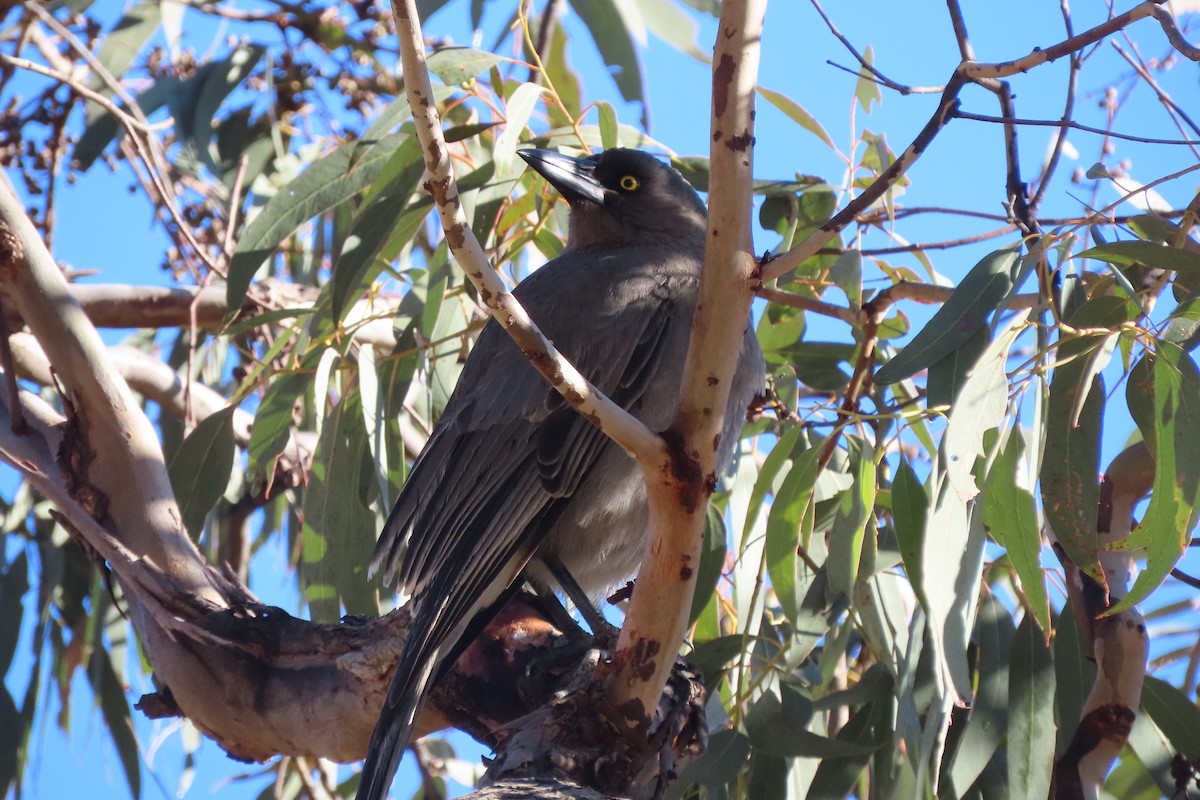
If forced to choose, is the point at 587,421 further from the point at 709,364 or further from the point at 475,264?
the point at 475,264

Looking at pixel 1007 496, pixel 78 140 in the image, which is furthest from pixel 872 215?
pixel 78 140

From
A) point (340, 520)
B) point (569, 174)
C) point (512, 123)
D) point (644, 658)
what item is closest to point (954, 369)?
point (644, 658)

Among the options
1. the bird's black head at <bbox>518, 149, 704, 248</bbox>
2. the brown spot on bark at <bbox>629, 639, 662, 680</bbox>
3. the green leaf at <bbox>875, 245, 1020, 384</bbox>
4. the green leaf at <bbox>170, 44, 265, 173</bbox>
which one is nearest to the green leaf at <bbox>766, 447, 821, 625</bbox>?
the green leaf at <bbox>875, 245, 1020, 384</bbox>

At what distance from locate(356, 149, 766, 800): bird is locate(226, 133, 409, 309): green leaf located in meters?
0.38

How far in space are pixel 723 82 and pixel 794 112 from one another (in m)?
1.29

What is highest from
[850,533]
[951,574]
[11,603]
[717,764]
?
[11,603]

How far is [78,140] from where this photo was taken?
367cm

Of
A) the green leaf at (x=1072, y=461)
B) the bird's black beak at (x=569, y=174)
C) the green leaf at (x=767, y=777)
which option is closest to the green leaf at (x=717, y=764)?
the green leaf at (x=767, y=777)

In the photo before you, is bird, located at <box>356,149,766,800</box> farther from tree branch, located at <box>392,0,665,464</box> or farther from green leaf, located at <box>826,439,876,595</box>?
tree branch, located at <box>392,0,665,464</box>

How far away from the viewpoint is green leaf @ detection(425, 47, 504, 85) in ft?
8.59

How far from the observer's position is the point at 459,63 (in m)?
2.65

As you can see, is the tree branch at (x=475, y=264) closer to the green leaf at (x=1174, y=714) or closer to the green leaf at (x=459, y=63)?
the green leaf at (x=459, y=63)

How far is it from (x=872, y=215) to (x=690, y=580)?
1.36m

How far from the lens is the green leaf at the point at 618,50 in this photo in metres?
2.93
